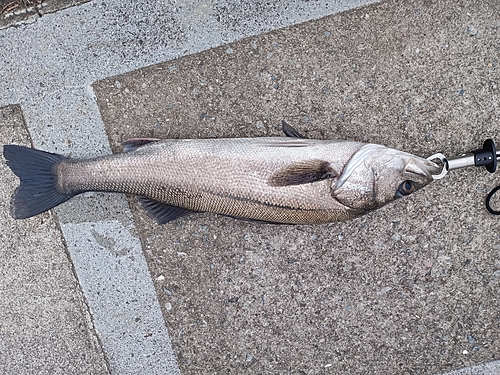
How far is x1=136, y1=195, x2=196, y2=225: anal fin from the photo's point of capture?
8.54ft

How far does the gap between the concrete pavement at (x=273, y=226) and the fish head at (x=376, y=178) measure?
1.53 feet

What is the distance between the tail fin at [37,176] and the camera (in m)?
2.61

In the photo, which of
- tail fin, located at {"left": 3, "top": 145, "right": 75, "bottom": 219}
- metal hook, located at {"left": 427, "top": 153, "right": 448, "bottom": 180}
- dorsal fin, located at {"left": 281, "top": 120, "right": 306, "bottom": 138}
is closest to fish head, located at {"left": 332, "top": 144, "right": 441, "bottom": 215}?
metal hook, located at {"left": 427, "top": 153, "right": 448, "bottom": 180}

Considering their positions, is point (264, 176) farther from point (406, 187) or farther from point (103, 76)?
point (103, 76)

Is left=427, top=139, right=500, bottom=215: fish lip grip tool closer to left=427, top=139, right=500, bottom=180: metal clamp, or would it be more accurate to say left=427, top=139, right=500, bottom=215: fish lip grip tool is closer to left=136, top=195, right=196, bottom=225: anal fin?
left=427, top=139, right=500, bottom=180: metal clamp

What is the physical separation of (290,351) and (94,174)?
1.89m

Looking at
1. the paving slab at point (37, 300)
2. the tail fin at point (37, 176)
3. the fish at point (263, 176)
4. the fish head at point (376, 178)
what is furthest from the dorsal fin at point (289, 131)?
the paving slab at point (37, 300)

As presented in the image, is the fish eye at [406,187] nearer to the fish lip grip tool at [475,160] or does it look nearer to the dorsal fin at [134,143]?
the fish lip grip tool at [475,160]

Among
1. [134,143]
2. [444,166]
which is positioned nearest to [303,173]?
[444,166]

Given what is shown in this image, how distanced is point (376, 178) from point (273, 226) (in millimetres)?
867

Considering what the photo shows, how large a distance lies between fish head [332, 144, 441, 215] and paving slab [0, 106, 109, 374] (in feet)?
6.95

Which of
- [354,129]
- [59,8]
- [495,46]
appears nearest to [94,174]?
[59,8]

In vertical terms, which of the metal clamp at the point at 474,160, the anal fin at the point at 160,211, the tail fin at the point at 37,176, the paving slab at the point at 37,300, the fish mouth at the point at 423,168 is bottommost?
the paving slab at the point at 37,300

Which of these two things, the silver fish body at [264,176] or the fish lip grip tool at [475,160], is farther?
the fish lip grip tool at [475,160]
